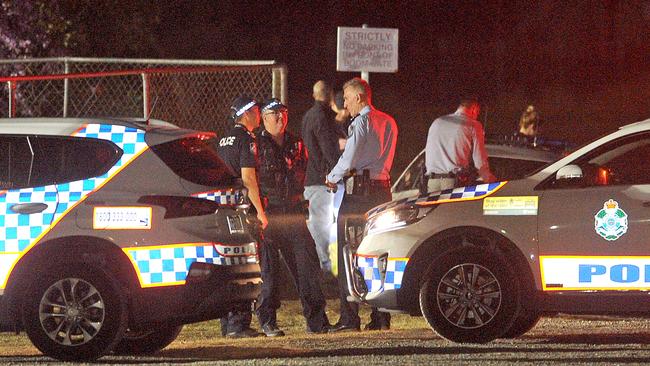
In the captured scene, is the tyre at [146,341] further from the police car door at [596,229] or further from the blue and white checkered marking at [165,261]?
the police car door at [596,229]

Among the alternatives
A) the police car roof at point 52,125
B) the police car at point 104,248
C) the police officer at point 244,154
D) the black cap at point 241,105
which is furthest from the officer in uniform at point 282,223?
the police car at point 104,248

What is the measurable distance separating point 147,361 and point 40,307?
0.77 m

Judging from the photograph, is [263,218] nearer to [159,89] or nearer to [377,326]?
[377,326]

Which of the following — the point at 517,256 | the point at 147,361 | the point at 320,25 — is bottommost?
the point at 147,361

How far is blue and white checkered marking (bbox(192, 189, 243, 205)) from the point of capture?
9.71 metres

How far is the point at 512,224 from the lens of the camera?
10.2m

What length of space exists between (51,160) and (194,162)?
0.84 meters

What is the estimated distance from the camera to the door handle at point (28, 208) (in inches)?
377

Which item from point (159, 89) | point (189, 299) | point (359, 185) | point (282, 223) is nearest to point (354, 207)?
point (359, 185)

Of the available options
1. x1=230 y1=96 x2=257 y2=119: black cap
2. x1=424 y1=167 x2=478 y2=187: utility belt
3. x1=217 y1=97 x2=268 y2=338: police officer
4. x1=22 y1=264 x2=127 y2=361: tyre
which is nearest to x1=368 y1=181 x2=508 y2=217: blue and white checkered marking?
x1=217 y1=97 x2=268 y2=338: police officer

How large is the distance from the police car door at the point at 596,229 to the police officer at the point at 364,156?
1.77m

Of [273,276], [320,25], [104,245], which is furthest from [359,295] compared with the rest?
[320,25]

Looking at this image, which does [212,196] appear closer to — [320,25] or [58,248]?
[58,248]

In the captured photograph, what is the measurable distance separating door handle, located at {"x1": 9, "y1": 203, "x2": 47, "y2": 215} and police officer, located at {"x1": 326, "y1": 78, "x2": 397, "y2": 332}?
2.64m
